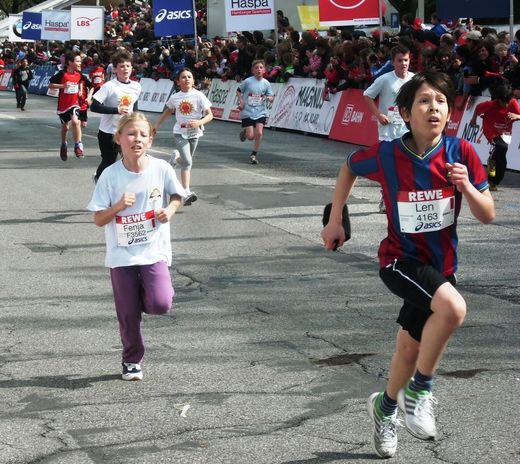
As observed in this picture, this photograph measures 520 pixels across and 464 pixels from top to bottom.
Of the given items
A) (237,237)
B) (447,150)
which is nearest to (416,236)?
(447,150)

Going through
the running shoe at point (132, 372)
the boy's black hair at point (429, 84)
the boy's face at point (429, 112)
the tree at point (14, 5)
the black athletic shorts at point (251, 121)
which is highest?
the tree at point (14, 5)

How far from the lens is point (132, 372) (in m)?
6.61

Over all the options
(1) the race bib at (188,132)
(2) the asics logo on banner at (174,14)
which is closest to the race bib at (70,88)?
(1) the race bib at (188,132)

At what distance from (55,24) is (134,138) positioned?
145 feet

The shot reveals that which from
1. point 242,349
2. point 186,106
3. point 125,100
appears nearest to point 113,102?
point 125,100

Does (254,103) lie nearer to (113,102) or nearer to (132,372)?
(113,102)

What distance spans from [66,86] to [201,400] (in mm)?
15329

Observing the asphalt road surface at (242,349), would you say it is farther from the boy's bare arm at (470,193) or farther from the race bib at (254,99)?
the race bib at (254,99)

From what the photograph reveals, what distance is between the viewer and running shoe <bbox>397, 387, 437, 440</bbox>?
4.94 metres

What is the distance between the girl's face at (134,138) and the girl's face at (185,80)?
26.6 ft

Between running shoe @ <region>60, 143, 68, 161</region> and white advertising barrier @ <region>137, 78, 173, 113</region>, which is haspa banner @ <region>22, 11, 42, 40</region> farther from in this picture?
running shoe @ <region>60, 143, 68, 161</region>

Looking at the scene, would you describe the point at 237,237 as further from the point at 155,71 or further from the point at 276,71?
the point at 155,71

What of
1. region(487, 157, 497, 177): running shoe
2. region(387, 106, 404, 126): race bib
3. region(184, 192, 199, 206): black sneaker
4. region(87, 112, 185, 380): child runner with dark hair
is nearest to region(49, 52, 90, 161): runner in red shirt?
region(184, 192, 199, 206): black sneaker

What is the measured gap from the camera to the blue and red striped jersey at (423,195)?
504 centimetres
